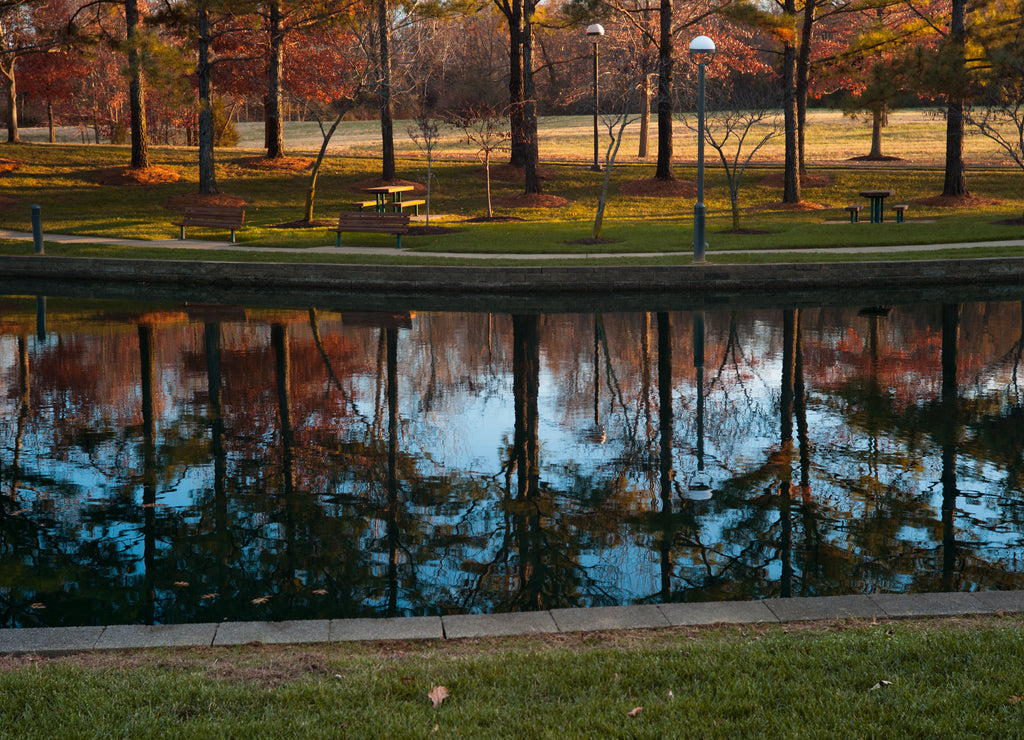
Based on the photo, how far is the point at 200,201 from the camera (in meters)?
31.3

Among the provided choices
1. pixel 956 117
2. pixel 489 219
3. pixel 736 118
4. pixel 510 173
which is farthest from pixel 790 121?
pixel 510 173

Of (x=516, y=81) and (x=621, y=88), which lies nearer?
(x=516, y=81)

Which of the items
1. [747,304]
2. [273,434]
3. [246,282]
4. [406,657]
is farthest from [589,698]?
[246,282]

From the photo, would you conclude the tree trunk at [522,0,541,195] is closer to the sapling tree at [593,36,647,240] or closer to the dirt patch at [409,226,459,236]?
the sapling tree at [593,36,647,240]

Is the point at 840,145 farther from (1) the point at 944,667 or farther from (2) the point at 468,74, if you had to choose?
(1) the point at 944,667

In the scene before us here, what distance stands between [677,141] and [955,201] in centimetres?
2355

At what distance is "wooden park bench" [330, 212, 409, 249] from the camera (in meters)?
23.2

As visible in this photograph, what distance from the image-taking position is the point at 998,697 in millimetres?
4277

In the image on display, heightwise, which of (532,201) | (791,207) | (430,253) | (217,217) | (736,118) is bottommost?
(430,253)

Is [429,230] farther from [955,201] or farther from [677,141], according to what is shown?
[677,141]

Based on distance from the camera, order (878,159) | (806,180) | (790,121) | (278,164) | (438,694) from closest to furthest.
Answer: (438,694) < (790,121) < (806,180) < (278,164) < (878,159)

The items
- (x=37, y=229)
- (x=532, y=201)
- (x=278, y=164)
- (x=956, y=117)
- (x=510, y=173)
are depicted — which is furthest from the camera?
(x=278, y=164)

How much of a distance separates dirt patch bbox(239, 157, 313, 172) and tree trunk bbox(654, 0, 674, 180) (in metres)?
13.0

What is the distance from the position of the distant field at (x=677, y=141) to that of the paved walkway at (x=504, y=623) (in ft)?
109
